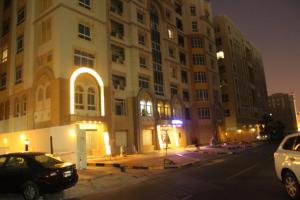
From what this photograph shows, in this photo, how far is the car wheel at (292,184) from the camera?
790cm

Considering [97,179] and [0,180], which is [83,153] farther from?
[0,180]

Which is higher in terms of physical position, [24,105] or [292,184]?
[24,105]

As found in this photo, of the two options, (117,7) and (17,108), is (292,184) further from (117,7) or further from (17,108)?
(117,7)

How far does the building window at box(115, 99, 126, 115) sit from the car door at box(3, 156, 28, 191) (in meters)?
24.5

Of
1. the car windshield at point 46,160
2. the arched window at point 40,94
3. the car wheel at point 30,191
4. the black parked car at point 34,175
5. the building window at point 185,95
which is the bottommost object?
the car wheel at point 30,191

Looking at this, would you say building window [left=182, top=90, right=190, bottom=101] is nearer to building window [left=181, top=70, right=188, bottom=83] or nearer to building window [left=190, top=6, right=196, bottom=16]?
building window [left=181, top=70, right=188, bottom=83]

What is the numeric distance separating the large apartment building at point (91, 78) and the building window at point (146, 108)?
142 mm

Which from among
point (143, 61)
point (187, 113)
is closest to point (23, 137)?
point (143, 61)

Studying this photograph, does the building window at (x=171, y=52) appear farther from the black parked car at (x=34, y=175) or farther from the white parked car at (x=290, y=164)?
the white parked car at (x=290, y=164)

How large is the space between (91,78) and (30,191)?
22.0 meters

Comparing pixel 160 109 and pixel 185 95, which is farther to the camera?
pixel 185 95

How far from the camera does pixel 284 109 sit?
5994 inches

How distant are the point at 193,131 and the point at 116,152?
73.8 ft

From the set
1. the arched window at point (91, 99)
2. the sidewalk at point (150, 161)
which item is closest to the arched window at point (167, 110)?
the sidewalk at point (150, 161)
